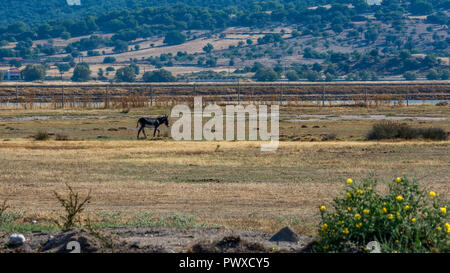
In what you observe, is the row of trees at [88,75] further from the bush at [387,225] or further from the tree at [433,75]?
the bush at [387,225]

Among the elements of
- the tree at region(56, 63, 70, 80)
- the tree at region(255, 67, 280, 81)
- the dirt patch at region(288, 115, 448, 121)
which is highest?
the tree at region(56, 63, 70, 80)

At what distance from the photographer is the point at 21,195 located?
1738 cm

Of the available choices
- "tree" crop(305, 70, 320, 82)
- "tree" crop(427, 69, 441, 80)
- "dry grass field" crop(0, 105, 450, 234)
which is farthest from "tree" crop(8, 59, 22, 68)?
"dry grass field" crop(0, 105, 450, 234)

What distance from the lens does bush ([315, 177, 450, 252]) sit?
8336mm

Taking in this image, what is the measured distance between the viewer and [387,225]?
8.46 m

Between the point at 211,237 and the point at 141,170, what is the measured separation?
11.8 m

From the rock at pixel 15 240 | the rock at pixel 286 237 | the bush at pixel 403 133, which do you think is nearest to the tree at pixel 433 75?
the bush at pixel 403 133

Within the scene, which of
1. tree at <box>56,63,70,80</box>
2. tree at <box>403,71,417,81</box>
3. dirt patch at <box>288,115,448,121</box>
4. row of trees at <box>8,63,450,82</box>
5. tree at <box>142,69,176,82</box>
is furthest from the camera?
tree at <box>56,63,70,80</box>

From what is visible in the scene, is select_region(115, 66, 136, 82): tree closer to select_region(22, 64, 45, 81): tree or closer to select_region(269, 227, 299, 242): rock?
select_region(22, 64, 45, 81): tree

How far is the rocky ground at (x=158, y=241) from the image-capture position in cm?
943

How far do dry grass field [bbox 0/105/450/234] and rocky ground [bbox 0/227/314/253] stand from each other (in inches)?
54.3

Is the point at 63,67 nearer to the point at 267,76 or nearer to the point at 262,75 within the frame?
the point at 262,75

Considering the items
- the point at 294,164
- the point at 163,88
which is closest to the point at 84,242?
the point at 294,164
